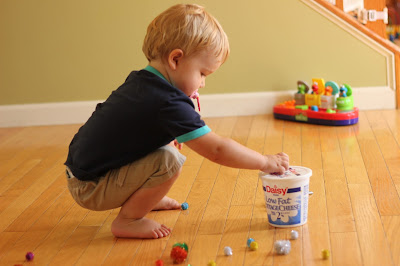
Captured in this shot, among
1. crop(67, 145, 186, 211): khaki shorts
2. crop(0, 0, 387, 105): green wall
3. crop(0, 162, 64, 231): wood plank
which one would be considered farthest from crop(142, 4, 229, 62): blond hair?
crop(0, 0, 387, 105): green wall

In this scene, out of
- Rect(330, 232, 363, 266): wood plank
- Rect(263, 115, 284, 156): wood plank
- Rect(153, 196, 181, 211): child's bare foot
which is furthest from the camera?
Rect(263, 115, 284, 156): wood plank

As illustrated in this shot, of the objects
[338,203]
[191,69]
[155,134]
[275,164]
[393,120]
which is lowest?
[393,120]

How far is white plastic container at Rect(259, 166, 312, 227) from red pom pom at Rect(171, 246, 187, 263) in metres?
0.30

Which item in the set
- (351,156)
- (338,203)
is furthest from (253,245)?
(351,156)

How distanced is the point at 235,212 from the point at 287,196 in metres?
0.26

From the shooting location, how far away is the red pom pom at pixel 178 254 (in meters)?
1.51

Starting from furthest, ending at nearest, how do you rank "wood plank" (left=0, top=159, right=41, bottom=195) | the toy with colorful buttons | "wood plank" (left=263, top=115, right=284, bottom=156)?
the toy with colorful buttons < "wood plank" (left=263, top=115, right=284, bottom=156) < "wood plank" (left=0, top=159, right=41, bottom=195)

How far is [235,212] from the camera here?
1854 mm

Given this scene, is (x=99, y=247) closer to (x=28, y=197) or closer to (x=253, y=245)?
(x=253, y=245)

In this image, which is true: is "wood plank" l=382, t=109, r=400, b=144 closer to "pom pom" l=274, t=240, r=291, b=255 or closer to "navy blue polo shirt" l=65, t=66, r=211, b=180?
"pom pom" l=274, t=240, r=291, b=255

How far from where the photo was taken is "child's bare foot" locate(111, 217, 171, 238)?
5.56 ft

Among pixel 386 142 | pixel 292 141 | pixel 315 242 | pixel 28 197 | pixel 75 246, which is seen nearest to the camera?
pixel 315 242

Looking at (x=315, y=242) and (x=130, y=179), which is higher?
(x=130, y=179)

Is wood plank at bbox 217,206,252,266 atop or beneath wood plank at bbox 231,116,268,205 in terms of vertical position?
atop
